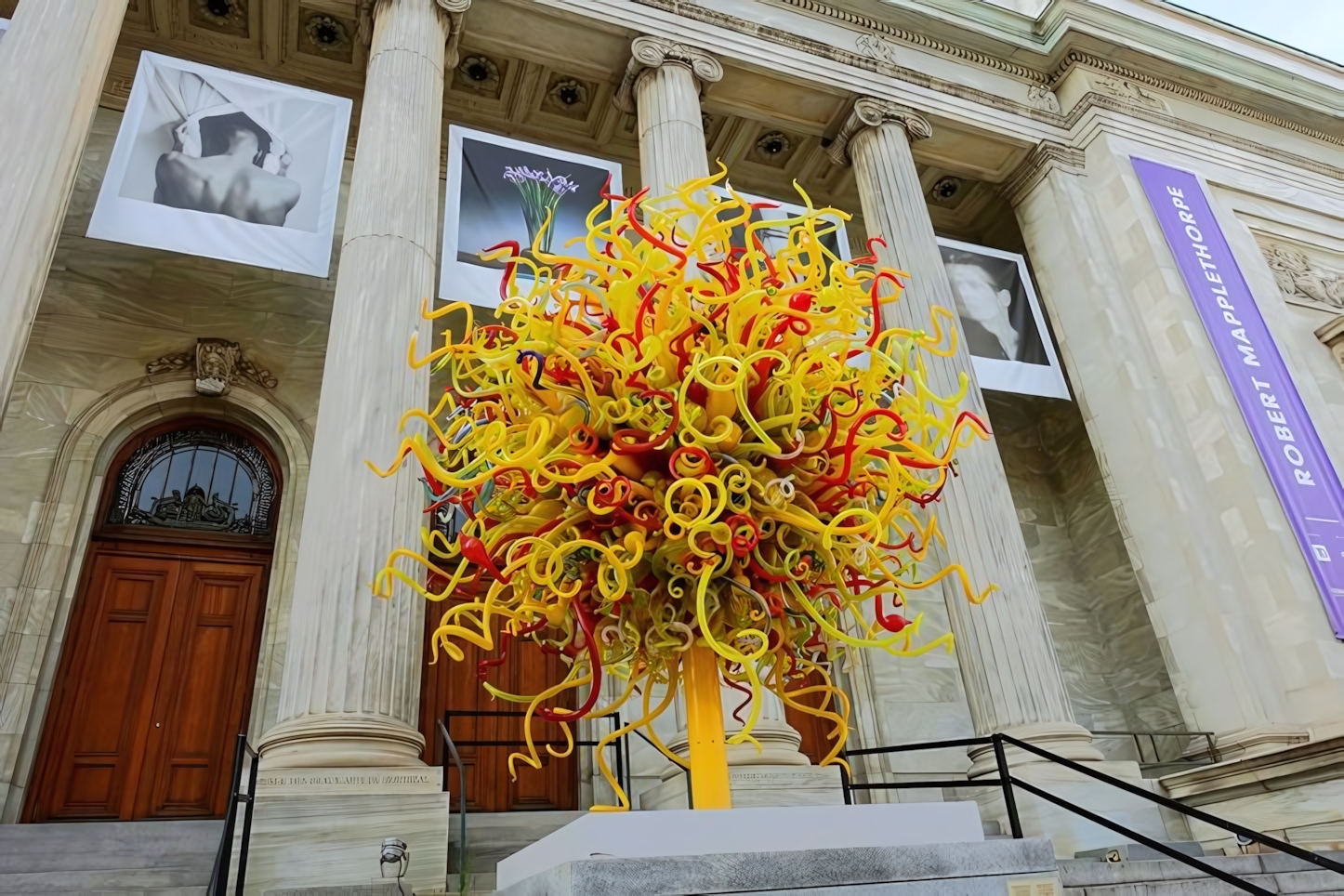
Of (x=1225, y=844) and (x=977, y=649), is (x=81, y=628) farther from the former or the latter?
(x=1225, y=844)

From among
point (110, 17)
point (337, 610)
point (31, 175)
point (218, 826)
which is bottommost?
point (218, 826)

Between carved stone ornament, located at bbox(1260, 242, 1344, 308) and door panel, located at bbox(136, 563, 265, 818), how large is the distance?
520 inches

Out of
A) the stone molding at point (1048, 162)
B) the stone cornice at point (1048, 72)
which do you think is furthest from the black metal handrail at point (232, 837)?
the stone molding at point (1048, 162)

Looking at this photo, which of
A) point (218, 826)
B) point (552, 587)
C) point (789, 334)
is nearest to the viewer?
point (552, 587)

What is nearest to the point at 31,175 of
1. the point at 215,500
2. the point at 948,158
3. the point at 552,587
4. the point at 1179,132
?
the point at 215,500

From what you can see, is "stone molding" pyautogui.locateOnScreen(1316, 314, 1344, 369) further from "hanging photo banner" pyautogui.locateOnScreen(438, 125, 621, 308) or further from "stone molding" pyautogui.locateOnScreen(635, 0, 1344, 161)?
"hanging photo banner" pyautogui.locateOnScreen(438, 125, 621, 308)

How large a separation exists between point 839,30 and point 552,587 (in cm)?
1119

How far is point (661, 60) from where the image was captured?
9938 millimetres

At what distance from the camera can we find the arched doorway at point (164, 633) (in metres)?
7.87

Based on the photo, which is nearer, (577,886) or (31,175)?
(577,886)

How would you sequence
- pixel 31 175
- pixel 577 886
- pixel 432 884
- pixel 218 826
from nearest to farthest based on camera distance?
pixel 577 886
pixel 432 884
pixel 31 175
pixel 218 826

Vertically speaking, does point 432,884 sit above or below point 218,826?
below

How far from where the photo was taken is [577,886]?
5.27 ft

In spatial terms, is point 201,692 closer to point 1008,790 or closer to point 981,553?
point 1008,790
